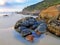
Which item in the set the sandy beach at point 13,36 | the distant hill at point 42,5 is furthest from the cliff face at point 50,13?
the sandy beach at point 13,36

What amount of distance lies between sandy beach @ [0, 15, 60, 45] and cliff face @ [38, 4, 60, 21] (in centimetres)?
21

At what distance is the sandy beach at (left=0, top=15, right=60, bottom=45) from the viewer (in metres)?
1.46

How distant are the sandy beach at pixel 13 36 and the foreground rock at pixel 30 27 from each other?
0.05 meters

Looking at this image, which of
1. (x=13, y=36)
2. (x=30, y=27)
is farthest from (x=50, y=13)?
(x=13, y=36)

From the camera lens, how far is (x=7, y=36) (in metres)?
1.51

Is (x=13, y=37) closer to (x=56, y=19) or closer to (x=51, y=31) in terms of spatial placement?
(x=51, y=31)

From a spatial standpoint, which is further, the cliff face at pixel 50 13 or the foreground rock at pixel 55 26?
the cliff face at pixel 50 13

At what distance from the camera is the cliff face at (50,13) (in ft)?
5.25

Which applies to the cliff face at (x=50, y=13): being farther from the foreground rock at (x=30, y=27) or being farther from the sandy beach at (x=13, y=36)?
the sandy beach at (x=13, y=36)

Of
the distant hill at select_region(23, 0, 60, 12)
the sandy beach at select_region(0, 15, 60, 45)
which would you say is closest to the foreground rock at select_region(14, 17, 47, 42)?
the sandy beach at select_region(0, 15, 60, 45)

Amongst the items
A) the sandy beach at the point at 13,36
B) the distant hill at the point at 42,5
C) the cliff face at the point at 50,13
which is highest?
the distant hill at the point at 42,5

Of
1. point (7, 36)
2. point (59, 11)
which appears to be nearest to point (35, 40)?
point (7, 36)

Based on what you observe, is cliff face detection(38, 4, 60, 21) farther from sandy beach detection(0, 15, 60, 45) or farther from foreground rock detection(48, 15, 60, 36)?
sandy beach detection(0, 15, 60, 45)

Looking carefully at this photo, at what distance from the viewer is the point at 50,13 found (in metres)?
1.61
